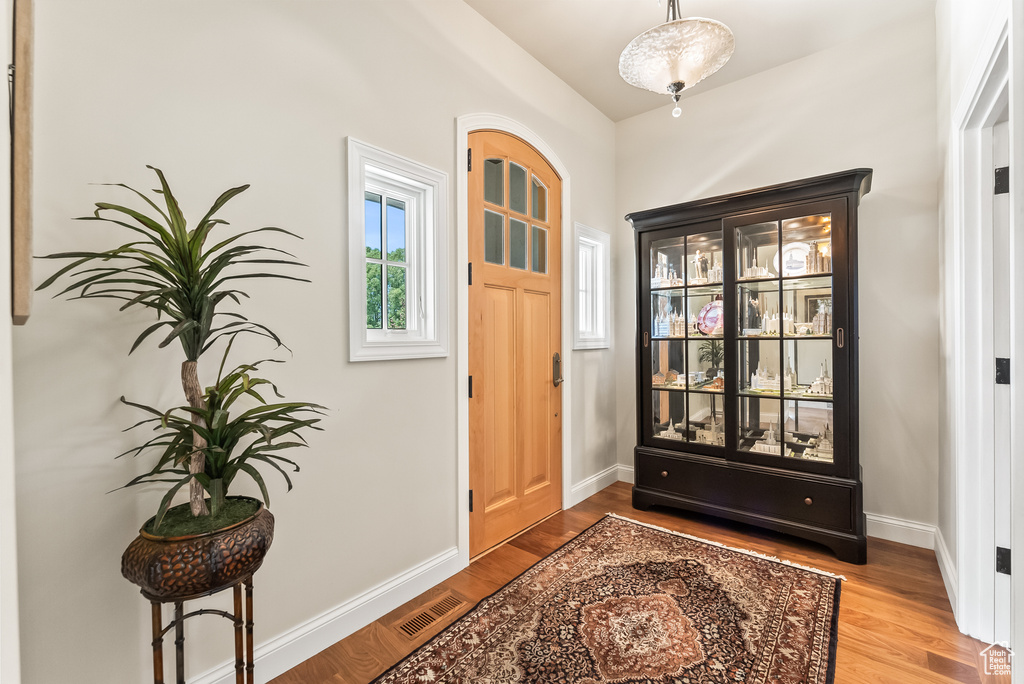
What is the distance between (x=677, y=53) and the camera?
1.92 meters

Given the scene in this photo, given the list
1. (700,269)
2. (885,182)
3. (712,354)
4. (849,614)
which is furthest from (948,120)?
(849,614)

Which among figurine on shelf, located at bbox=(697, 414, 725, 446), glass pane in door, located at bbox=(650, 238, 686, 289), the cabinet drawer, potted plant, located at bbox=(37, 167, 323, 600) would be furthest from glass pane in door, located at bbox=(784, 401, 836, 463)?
potted plant, located at bbox=(37, 167, 323, 600)

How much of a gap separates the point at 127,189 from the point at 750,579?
2.93m

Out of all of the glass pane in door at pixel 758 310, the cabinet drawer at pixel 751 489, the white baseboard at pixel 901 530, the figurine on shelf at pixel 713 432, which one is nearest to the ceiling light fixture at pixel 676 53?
the glass pane in door at pixel 758 310

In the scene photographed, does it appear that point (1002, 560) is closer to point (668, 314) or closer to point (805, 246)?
point (805, 246)

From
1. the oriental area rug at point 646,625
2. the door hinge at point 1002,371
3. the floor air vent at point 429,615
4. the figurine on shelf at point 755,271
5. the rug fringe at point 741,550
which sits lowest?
the floor air vent at point 429,615

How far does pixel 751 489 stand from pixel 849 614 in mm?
850

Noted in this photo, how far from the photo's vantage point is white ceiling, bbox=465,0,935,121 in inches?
99.3

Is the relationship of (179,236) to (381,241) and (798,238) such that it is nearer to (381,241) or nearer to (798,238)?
(381,241)

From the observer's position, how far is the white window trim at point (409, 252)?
193 cm

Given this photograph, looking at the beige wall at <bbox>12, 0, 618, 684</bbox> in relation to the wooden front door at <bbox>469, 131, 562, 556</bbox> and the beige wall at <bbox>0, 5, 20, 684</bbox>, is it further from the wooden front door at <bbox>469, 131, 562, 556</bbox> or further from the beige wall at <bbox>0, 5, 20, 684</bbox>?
the beige wall at <bbox>0, 5, 20, 684</bbox>

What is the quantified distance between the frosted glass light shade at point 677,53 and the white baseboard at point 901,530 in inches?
106

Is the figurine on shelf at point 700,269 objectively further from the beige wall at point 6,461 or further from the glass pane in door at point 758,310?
the beige wall at point 6,461

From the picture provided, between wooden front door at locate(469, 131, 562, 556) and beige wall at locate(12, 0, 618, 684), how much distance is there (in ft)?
0.68
